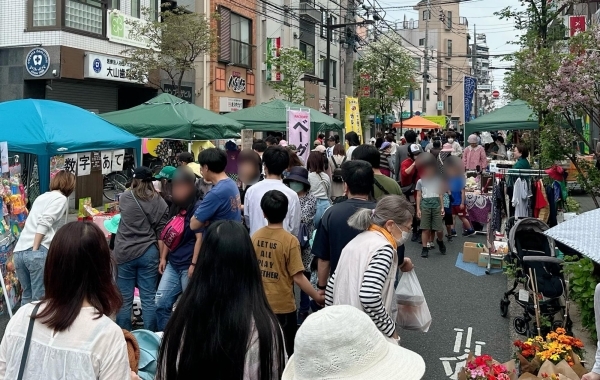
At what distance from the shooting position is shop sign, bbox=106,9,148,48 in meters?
18.7

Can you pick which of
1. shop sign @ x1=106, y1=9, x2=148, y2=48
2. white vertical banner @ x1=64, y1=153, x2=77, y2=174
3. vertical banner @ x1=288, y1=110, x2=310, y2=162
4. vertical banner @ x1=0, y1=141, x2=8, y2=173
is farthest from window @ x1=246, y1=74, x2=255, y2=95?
vertical banner @ x1=0, y1=141, x2=8, y2=173

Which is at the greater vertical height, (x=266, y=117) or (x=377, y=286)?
(x=266, y=117)

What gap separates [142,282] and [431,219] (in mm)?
5514

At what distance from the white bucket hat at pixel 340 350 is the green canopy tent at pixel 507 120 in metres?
13.1

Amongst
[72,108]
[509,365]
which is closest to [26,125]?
[72,108]

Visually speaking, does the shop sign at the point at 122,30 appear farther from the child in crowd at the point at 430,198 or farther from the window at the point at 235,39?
the child in crowd at the point at 430,198

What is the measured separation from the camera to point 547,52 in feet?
29.3

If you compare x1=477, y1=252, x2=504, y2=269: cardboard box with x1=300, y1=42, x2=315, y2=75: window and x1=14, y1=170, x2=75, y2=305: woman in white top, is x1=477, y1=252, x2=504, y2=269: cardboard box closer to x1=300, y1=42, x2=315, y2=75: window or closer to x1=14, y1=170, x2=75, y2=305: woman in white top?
x1=14, y1=170, x2=75, y2=305: woman in white top

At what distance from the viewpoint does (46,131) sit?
23.2 ft

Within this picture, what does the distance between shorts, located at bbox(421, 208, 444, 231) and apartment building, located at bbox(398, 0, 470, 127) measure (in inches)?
2427

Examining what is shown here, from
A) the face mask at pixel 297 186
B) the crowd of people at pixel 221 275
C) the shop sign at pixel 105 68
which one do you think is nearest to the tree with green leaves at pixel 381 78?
the shop sign at pixel 105 68

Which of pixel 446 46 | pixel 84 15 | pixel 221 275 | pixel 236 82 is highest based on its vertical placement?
pixel 446 46

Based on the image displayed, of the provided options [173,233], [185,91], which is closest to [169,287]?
[173,233]

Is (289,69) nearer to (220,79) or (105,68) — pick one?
(220,79)
